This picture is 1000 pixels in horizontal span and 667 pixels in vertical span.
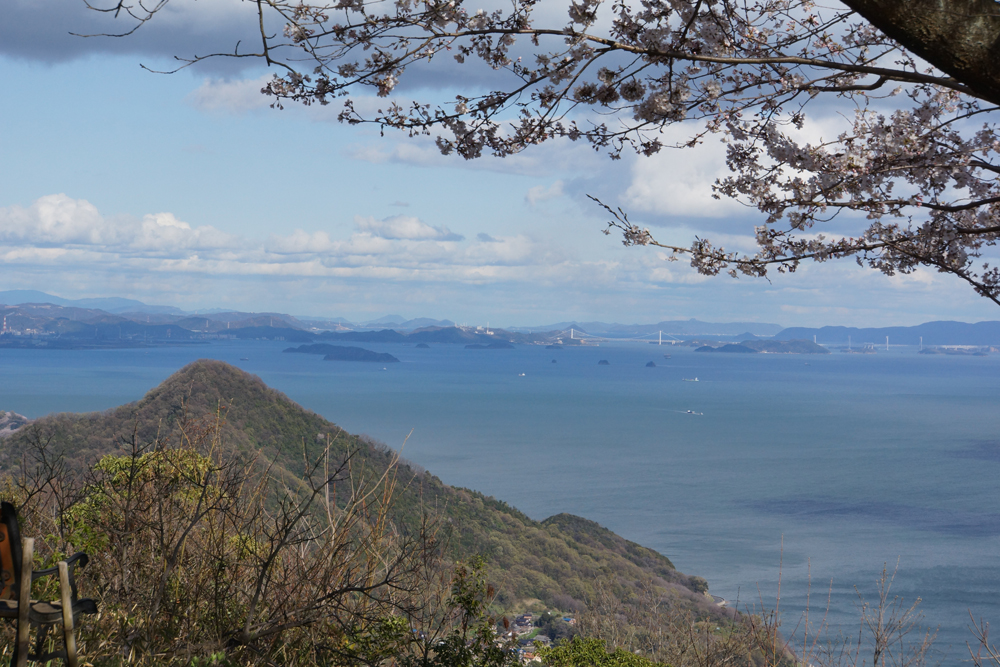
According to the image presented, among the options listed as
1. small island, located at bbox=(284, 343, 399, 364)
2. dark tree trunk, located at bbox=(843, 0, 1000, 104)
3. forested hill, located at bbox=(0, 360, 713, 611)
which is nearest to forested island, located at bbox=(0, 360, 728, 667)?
dark tree trunk, located at bbox=(843, 0, 1000, 104)

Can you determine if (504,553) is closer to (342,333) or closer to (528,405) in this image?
(528,405)

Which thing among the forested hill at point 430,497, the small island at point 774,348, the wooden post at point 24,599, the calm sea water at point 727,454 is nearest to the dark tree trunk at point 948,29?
the wooden post at point 24,599

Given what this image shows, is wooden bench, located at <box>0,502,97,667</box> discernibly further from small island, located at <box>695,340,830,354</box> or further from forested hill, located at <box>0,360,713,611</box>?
small island, located at <box>695,340,830,354</box>

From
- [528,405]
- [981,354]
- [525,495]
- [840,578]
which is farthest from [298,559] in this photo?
[981,354]

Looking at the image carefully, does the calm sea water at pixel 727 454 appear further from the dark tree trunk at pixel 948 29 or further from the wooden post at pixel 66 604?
the dark tree trunk at pixel 948 29

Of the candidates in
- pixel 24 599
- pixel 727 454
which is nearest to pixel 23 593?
pixel 24 599
